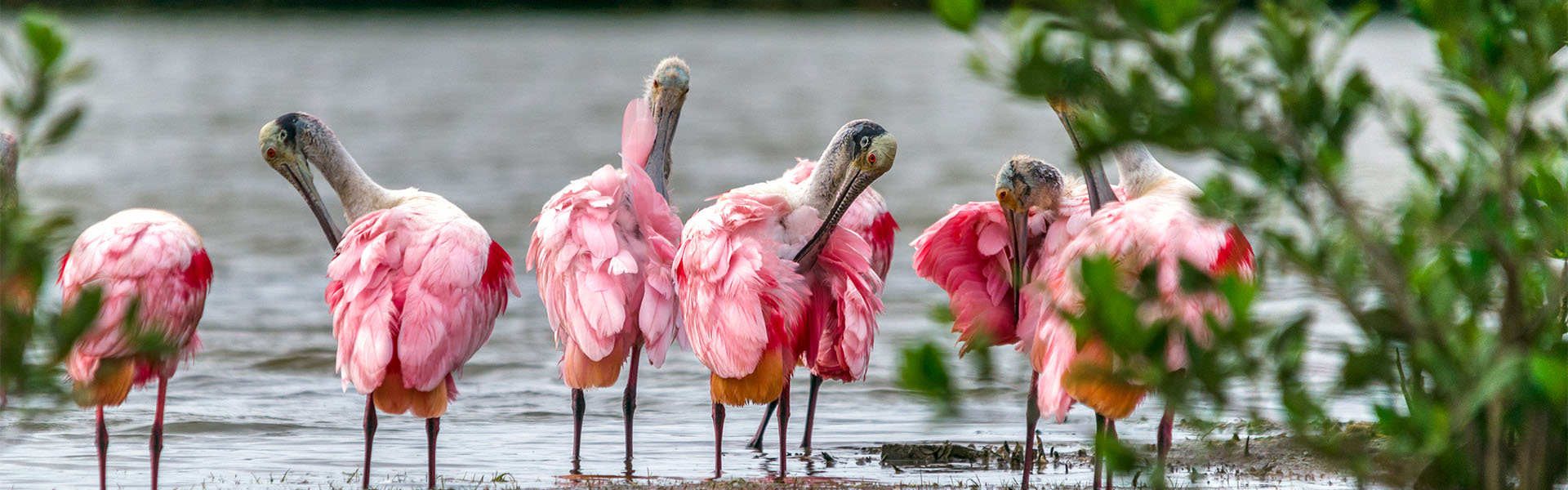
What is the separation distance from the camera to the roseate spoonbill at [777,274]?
6.62 meters

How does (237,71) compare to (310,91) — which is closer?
(310,91)

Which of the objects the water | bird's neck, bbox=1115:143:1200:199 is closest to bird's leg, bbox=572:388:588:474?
the water

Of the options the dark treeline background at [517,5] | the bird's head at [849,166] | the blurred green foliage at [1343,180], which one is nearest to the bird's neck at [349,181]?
the bird's head at [849,166]

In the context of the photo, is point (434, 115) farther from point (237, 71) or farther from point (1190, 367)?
point (1190, 367)

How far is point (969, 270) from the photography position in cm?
709


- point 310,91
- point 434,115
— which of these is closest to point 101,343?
point 434,115

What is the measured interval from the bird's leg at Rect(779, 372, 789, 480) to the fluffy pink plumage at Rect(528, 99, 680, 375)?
592 mm

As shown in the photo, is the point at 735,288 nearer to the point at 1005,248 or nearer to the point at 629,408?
the point at 1005,248

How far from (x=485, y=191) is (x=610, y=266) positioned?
14038 millimetres

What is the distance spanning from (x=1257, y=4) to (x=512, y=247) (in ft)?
42.5

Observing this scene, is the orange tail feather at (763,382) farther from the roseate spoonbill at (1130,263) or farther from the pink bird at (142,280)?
the pink bird at (142,280)

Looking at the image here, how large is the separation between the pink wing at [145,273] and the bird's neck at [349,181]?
0.77m

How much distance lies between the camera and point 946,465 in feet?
25.5

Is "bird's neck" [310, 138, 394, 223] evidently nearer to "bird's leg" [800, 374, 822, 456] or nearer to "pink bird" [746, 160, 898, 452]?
"pink bird" [746, 160, 898, 452]
